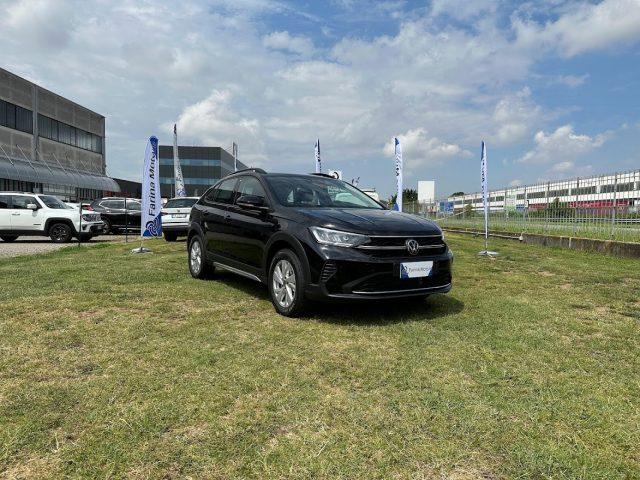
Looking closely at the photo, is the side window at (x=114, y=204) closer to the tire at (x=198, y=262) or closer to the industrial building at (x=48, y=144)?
the tire at (x=198, y=262)

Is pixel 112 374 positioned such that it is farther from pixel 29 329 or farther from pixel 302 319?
pixel 302 319

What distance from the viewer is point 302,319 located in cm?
486

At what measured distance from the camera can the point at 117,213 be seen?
67.3ft

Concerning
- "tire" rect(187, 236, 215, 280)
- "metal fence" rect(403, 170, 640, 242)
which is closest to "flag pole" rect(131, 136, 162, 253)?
"tire" rect(187, 236, 215, 280)

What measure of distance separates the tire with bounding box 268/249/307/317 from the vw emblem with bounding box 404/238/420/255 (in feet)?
3.47

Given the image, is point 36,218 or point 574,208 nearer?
point 574,208

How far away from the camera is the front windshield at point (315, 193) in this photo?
5.62m

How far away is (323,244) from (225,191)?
264 cm

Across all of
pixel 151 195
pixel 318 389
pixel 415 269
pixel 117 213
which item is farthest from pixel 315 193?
pixel 117 213

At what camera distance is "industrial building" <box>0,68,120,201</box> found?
143 feet

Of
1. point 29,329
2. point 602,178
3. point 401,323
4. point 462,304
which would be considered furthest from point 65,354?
point 602,178

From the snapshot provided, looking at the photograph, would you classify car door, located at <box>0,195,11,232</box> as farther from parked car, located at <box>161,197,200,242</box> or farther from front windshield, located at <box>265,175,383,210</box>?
front windshield, located at <box>265,175,383,210</box>

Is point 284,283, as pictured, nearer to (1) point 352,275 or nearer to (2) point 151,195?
(1) point 352,275

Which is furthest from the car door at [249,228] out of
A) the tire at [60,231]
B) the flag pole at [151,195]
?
the tire at [60,231]
